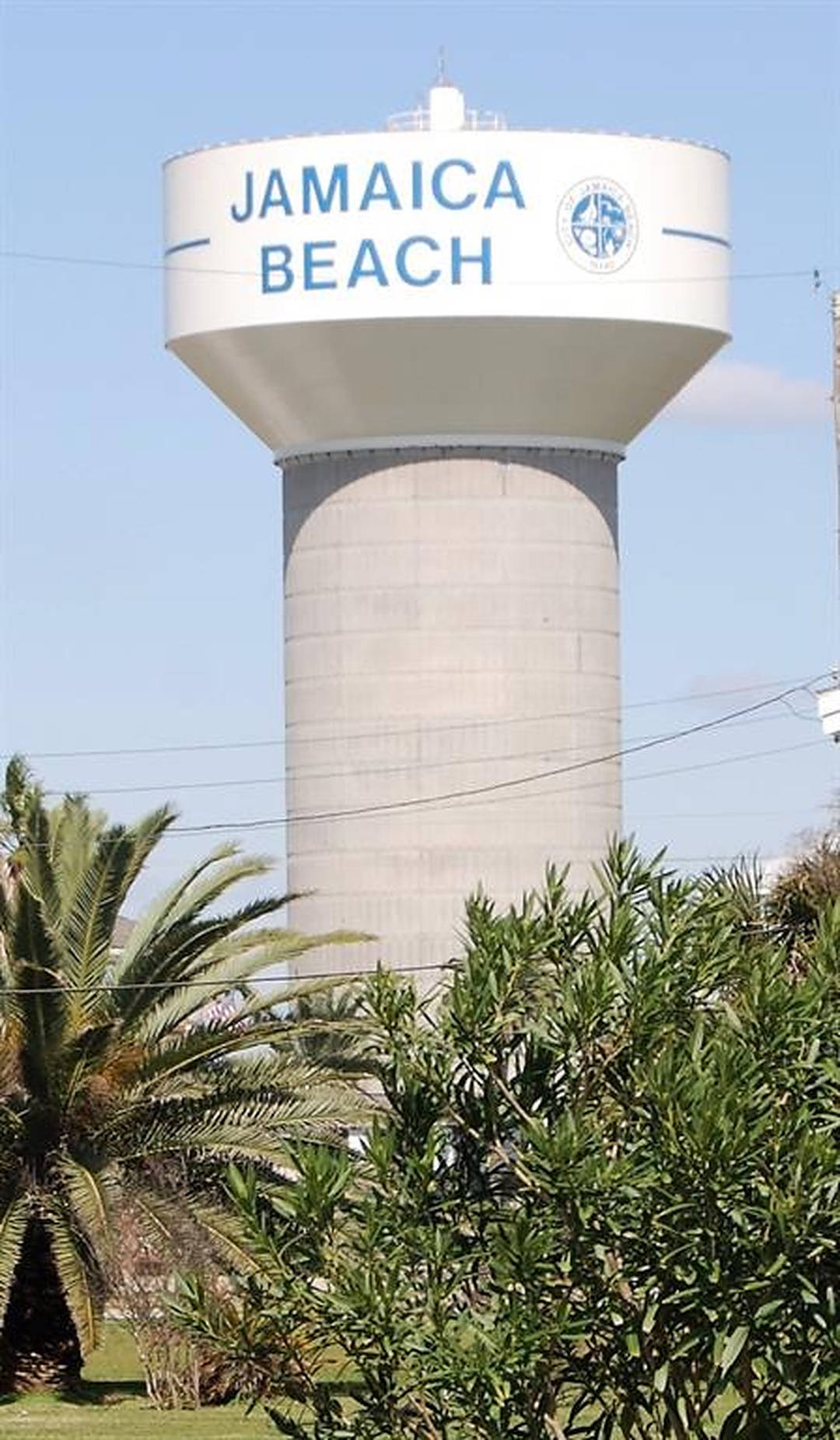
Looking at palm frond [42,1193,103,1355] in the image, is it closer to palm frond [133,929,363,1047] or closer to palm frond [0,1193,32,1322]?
palm frond [0,1193,32,1322]

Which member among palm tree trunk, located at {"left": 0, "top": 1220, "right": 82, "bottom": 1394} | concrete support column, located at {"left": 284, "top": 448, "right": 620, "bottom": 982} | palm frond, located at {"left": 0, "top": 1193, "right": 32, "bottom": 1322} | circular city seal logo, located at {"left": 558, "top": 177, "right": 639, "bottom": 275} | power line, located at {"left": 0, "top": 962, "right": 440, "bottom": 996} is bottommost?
palm tree trunk, located at {"left": 0, "top": 1220, "right": 82, "bottom": 1394}

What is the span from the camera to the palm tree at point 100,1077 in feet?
93.1

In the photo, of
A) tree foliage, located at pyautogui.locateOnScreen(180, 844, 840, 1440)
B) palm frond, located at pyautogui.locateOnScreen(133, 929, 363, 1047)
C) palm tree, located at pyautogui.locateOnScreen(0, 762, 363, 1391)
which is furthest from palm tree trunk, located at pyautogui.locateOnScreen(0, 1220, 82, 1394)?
tree foliage, located at pyautogui.locateOnScreen(180, 844, 840, 1440)

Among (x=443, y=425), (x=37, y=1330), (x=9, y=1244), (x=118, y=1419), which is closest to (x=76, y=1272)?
(x=9, y=1244)

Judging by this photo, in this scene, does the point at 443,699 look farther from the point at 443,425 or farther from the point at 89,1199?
the point at 89,1199

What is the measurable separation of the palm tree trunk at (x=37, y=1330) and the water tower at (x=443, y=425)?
92.8ft

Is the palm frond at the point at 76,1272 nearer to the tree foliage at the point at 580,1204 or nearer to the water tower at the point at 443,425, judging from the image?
the tree foliage at the point at 580,1204

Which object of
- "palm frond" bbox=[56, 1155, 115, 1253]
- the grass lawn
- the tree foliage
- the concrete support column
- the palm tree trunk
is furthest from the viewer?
the concrete support column

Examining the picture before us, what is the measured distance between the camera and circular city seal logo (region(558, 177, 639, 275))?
187ft

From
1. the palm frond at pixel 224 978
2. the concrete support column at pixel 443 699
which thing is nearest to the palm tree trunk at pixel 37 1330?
the palm frond at pixel 224 978

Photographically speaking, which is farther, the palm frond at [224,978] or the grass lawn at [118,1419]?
the palm frond at [224,978]

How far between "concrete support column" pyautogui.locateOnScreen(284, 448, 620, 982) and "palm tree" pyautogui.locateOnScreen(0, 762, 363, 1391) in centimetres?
2739

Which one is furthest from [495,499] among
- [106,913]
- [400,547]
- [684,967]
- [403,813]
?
[684,967]

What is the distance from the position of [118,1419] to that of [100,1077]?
3053 millimetres
